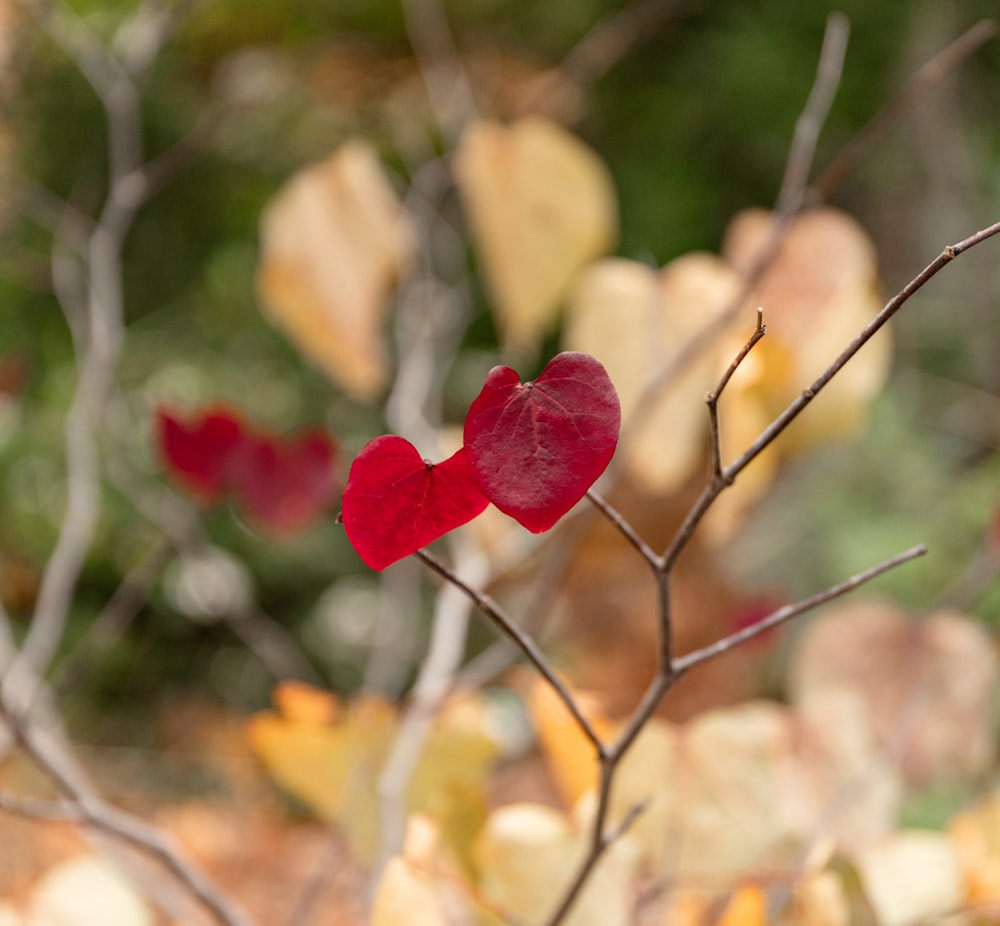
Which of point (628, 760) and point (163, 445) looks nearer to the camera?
point (628, 760)

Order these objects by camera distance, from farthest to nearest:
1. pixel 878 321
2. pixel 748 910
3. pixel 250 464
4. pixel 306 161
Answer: pixel 306 161 → pixel 250 464 → pixel 748 910 → pixel 878 321

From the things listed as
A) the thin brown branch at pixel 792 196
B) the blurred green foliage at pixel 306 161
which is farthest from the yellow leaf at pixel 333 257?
the blurred green foliage at pixel 306 161

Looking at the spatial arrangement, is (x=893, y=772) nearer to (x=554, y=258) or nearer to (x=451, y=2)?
(x=554, y=258)

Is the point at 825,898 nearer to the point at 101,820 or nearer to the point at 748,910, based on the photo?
the point at 748,910

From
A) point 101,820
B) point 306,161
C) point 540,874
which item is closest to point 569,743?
point 540,874

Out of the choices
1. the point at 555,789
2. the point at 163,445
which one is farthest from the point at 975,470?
the point at 163,445

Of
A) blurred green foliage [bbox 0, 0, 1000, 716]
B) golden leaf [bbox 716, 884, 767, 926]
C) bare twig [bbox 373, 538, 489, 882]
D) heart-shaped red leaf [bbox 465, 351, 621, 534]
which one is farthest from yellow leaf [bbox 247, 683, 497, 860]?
blurred green foliage [bbox 0, 0, 1000, 716]

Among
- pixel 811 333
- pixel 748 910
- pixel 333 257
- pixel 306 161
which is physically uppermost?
pixel 306 161
